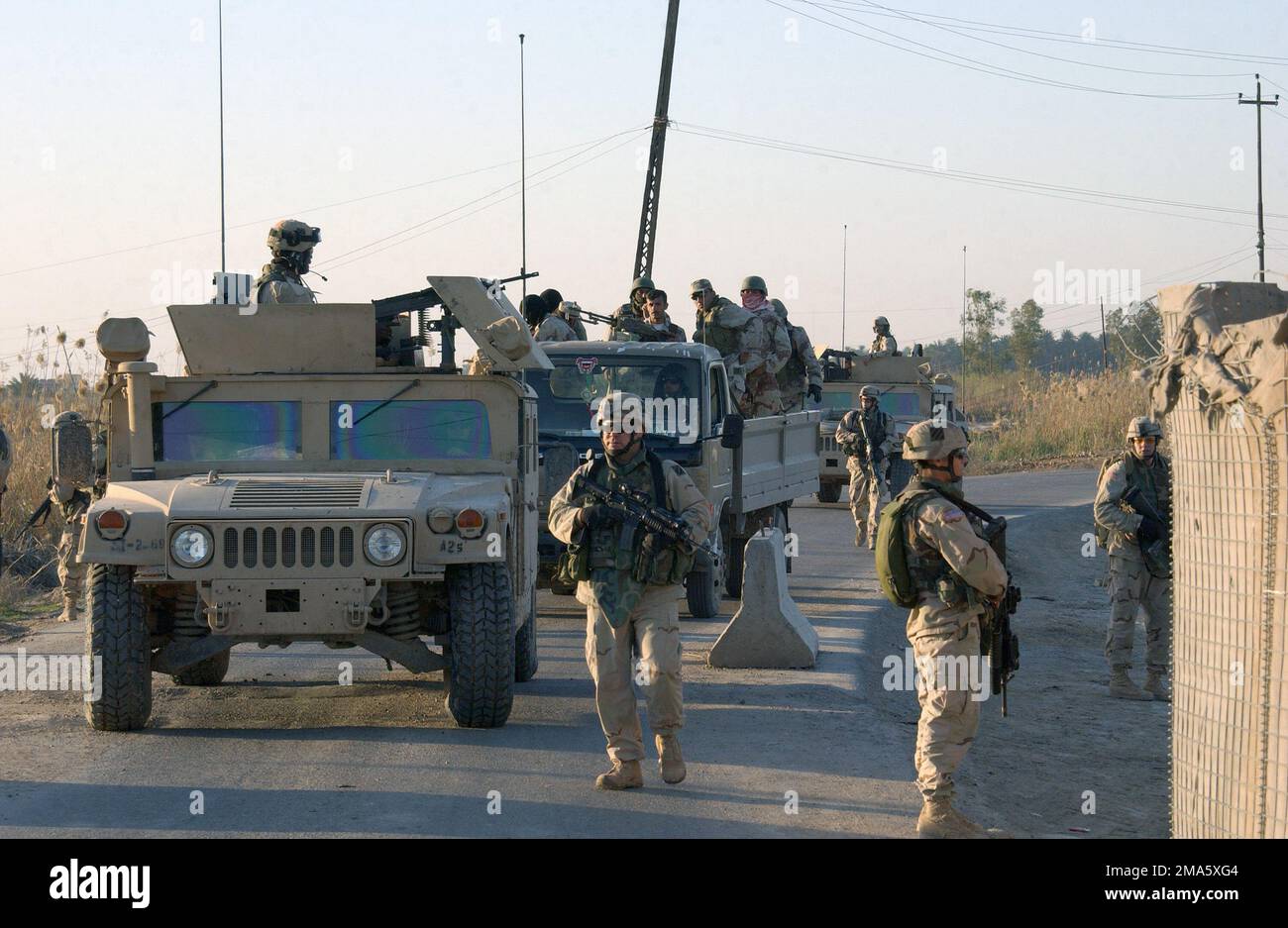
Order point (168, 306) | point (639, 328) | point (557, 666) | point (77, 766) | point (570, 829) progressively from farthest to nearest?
1. point (639, 328)
2. point (557, 666)
3. point (168, 306)
4. point (77, 766)
5. point (570, 829)

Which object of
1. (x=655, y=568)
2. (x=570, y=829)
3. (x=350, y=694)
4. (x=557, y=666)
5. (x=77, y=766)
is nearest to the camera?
(x=570, y=829)

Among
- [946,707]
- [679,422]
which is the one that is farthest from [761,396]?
[946,707]

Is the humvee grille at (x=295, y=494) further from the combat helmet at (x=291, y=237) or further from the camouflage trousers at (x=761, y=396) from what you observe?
the camouflage trousers at (x=761, y=396)

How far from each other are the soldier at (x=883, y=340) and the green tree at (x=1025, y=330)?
47.8 metres

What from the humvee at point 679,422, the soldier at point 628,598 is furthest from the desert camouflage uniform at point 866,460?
the soldier at point 628,598

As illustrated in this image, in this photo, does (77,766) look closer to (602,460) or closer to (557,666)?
(602,460)

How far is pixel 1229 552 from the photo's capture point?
4.84 m

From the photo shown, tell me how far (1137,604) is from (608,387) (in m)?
4.13

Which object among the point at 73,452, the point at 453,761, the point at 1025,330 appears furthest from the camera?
the point at 1025,330

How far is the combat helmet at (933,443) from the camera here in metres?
6.40

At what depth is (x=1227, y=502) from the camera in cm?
483

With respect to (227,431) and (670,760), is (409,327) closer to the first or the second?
(227,431)
